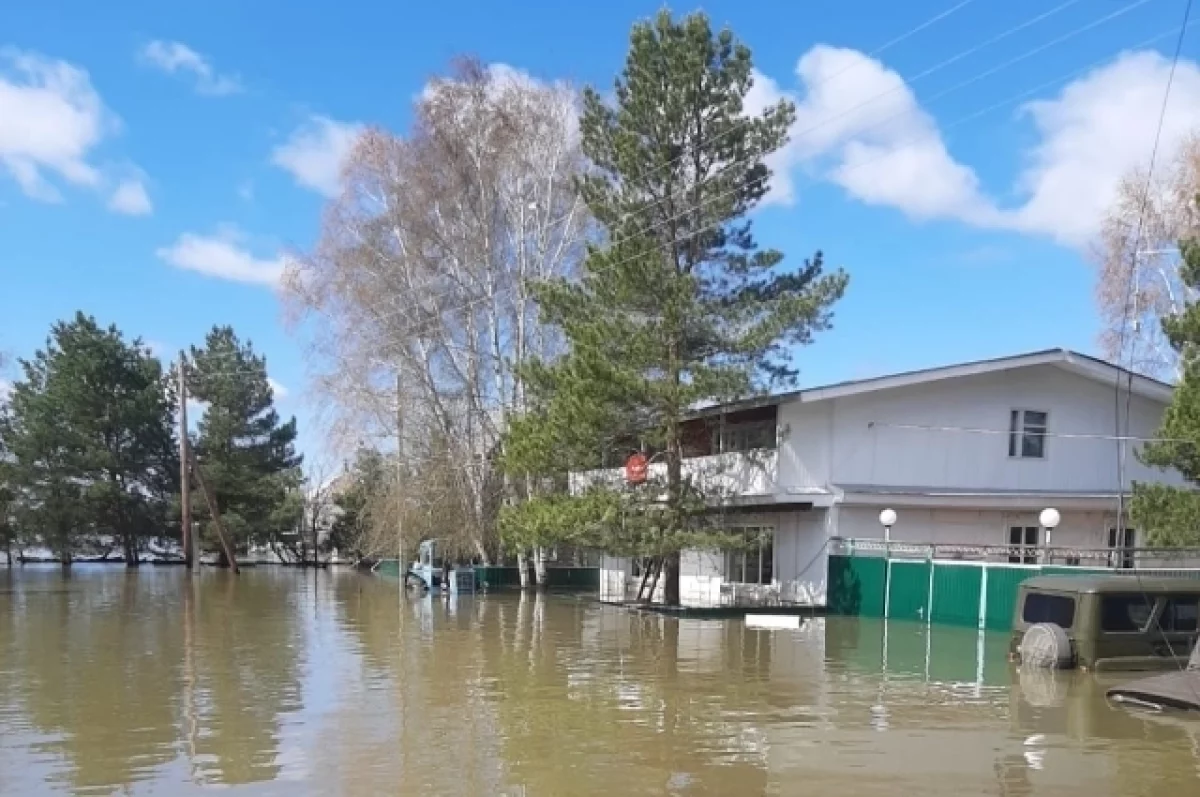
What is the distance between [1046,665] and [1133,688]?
3.14m

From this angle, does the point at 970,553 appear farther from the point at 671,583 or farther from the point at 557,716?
the point at 557,716

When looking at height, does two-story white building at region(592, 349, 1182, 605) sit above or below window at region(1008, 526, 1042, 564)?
above

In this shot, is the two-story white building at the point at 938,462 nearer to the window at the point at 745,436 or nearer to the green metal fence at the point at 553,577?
the window at the point at 745,436

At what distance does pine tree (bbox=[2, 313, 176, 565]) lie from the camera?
55406 mm

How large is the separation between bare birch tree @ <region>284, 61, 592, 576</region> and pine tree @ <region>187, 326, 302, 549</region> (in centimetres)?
2134

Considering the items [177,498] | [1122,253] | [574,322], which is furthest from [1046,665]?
[177,498]

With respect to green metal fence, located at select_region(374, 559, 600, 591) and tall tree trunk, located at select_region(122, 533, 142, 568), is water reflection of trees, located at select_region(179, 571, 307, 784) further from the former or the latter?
tall tree trunk, located at select_region(122, 533, 142, 568)

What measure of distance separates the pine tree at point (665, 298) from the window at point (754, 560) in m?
1.51

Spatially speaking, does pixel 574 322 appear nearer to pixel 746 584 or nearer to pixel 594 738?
pixel 746 584

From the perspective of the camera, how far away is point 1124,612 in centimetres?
1625

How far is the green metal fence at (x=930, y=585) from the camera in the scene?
22625mm

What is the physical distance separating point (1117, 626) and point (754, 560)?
48.2 ft

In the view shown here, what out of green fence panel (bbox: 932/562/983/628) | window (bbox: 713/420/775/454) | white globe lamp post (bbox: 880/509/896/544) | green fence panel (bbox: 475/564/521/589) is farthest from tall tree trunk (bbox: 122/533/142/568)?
green fence panel (bbox: 932/562/983/628)

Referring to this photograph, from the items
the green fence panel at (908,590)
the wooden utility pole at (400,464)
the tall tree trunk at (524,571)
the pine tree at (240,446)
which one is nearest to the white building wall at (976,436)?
the green fence panel at (908,590)
